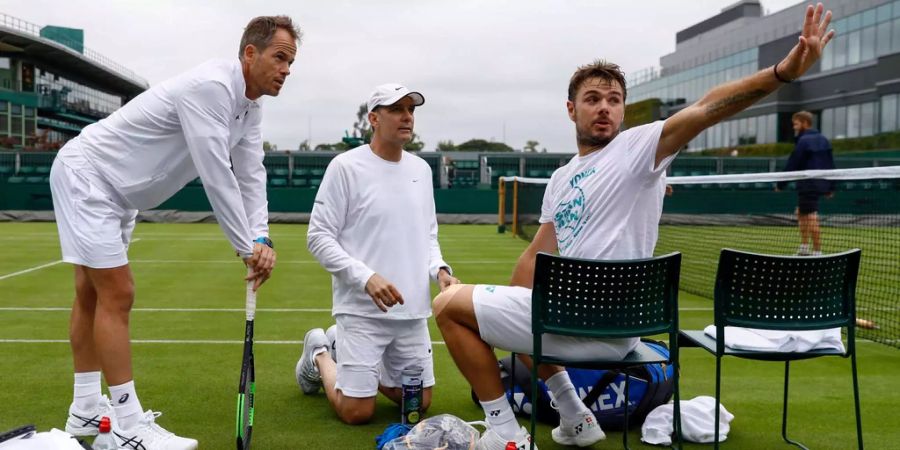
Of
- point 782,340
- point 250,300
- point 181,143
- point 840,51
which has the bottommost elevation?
point 782,340

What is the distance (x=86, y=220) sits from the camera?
3.76 meters

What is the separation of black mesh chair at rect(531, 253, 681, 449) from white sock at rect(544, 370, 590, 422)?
26.2 inches

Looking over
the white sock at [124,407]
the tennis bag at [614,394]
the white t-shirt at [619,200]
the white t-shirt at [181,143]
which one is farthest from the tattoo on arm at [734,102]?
the white sock at [124,407]

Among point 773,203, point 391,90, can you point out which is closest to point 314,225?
point 391,90

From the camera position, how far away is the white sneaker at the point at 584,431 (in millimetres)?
4004

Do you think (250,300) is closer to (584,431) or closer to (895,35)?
(584,431)

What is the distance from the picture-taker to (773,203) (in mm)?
25859

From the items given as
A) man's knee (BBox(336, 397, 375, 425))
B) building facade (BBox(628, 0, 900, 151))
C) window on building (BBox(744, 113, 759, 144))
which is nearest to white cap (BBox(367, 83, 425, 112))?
man's knee (BBox(336, 397, 375, 425))

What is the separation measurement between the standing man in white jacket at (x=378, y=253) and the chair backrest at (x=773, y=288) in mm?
1534

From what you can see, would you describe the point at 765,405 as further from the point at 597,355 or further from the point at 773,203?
the point at 773,203

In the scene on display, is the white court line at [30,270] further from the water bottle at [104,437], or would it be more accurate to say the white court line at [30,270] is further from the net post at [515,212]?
the net post at [515,212]

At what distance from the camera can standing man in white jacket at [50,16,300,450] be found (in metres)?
3.74

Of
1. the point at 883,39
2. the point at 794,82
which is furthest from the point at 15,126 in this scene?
the point at 883,39

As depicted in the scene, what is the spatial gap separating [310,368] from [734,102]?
307 centimetres
